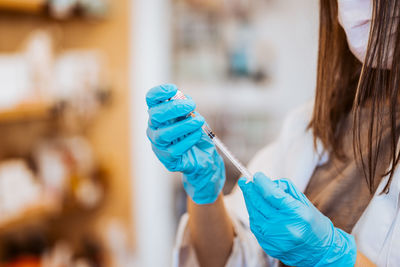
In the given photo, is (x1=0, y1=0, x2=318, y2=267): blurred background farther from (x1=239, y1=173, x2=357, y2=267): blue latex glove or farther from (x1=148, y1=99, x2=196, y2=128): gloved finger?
(x1=239, y1=173, x2=357, y2=267): blue latex glove

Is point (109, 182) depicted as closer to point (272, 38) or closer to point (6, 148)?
point (6, 148)

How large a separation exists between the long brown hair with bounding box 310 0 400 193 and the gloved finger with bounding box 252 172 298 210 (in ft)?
0.57

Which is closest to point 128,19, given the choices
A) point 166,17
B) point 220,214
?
point 166,17

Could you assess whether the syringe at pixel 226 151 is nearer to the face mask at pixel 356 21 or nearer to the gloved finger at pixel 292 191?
the gloved finger at pixel 292 191

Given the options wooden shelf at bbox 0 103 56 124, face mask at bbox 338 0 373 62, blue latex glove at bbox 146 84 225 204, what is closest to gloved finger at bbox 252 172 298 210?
blue latex glove at bbox 146 84 225 204

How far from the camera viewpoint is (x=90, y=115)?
2.00 meters

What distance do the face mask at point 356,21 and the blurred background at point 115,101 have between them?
1.26 meters

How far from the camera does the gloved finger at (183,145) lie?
2.52ft

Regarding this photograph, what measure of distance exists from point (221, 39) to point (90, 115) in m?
0.98

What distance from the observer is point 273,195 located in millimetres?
664

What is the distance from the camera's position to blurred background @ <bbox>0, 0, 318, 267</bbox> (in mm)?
1725

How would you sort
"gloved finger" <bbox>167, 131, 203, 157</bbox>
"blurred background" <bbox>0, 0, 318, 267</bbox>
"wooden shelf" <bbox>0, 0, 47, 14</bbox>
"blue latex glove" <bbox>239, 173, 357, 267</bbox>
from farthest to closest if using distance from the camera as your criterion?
"blurred background" <bbox>0, 0, 318, 267</bbox>, "wooden shelf" <bbox>0, 0, 47, 14</bbox>, "gloved finger" <bbox>167, 131, 203, 157</bbox>, "blue latex glove" <bbox>239, 173, 357, 267</bbox>

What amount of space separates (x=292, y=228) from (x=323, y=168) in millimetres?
290

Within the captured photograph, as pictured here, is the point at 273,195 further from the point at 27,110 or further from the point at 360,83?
the point at 27,110
